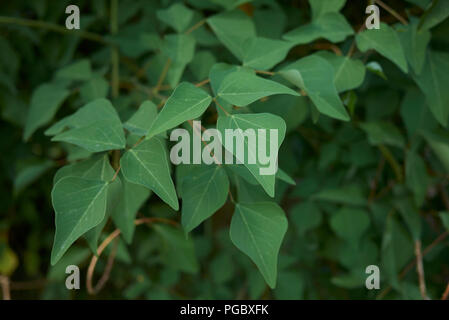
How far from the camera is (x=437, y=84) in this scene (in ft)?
1.63

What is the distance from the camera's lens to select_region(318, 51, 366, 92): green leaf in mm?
463

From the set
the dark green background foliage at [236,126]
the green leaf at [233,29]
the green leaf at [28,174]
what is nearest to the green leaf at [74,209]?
the dark green background foliage at [236,126]

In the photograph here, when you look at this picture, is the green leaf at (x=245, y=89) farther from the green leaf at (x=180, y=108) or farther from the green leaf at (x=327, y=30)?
the green leaf at (x=327, y=30)

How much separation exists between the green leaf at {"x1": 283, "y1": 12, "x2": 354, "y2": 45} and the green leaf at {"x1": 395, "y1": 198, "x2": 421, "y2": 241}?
10.3 inches

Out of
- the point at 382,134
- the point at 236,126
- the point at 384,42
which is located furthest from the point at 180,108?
the point at 382,134

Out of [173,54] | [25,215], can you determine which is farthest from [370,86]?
[25,215]

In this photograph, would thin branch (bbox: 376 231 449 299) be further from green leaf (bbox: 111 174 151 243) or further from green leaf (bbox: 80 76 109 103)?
green leaf (bbox: 80 76 109 103)

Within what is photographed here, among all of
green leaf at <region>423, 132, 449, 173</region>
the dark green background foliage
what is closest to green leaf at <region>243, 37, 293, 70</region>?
the dark green background foliage

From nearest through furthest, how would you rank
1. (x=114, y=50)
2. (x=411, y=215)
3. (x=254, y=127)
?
1. (x=254, y=127)
2. (x=411, y=215)
3. (x=114, y=50)

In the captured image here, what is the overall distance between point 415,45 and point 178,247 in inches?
16.6

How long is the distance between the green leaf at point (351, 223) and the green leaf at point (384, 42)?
0.24m

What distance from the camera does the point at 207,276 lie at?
2.57ft

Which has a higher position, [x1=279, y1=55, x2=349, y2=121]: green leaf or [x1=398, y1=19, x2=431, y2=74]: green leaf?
[x1=398, y1=19, x2=431, y2=74]: green leaf

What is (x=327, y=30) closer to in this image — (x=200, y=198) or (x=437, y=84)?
(x=437, y=84)
